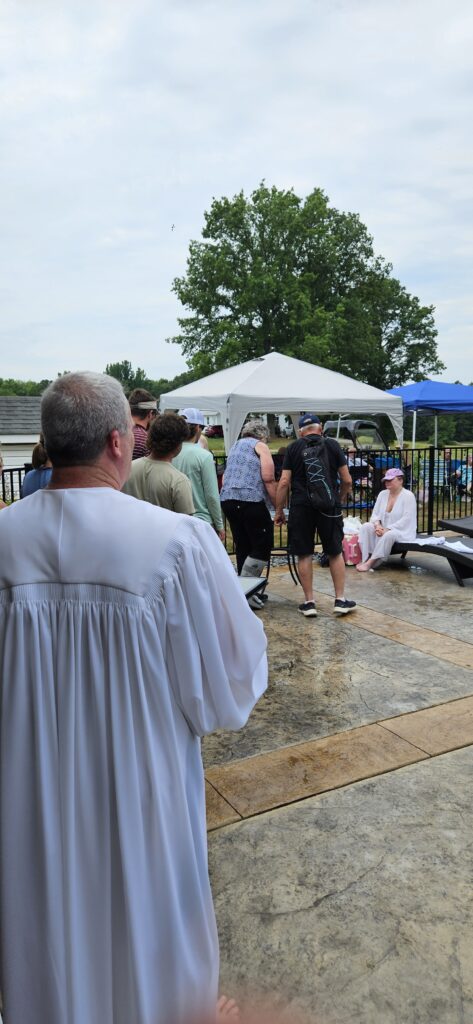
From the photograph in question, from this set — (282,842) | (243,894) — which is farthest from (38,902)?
(282,842)

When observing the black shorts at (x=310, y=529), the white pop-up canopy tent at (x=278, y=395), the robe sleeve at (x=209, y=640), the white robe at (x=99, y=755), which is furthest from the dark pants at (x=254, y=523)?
the white pop-up canopy tent at (x=278, y=395)

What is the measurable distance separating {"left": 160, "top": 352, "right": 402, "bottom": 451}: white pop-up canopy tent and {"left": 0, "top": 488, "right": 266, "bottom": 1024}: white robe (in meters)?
11.2

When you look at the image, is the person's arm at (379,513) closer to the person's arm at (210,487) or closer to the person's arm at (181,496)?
the person's arm at (210,487)

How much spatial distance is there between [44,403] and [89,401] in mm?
114

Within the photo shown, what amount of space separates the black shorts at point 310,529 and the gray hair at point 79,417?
15.0ft

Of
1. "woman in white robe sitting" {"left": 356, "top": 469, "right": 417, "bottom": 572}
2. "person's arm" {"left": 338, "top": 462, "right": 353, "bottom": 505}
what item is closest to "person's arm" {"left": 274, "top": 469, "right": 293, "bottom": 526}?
"person's arm" {"left": 338, "top": 462, "right": 353, "bottom": 505}

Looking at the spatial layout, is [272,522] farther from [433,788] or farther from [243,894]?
[243,894]

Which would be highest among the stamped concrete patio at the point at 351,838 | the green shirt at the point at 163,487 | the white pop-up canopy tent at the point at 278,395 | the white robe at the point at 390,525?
the white pop-up canopy tent at the point at 278,395

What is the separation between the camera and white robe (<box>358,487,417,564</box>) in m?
7.96

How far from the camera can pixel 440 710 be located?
13.4 ft

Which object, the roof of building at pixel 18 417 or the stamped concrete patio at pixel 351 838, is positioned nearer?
the stamped concrete patio at pixel 351 838

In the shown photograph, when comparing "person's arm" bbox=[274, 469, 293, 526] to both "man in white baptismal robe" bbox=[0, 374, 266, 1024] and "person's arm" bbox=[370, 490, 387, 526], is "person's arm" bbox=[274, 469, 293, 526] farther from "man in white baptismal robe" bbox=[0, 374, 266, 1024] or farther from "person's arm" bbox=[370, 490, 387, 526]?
"man in white baptismal robe" bbox=[0, 374, 266, 1024]

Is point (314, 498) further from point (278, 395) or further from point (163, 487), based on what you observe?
point (278, 395)

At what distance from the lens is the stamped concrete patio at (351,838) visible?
Answer: 7.06 feet
